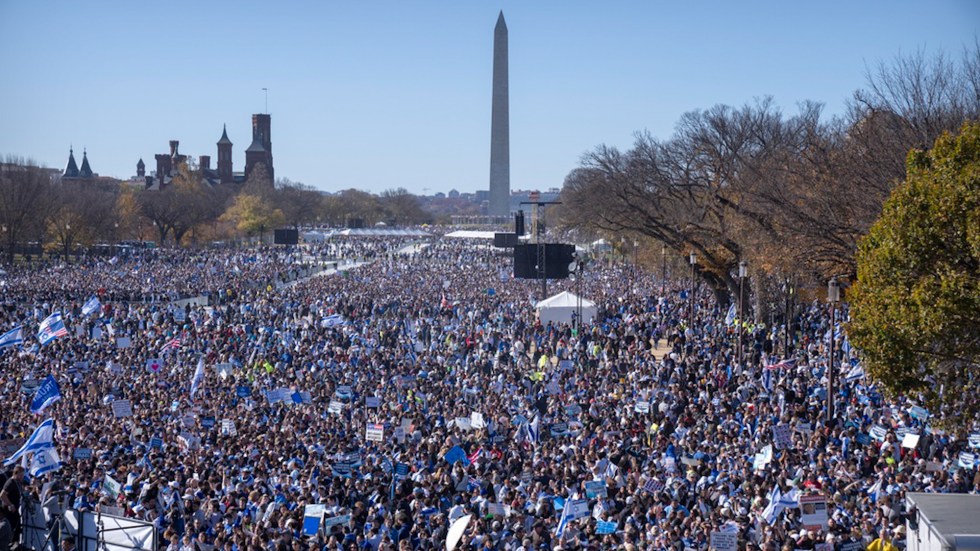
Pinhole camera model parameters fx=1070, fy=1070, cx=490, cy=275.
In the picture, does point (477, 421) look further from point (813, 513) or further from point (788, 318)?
point (788, 318)

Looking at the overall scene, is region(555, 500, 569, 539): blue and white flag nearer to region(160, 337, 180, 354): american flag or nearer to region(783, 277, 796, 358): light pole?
region(783, 277, 796, 358): light pole

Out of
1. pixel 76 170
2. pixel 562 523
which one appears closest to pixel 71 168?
pixel 76 170

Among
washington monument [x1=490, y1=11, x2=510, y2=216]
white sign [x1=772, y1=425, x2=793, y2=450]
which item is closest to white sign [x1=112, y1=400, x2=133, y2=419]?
white sign [x1=772, y1=425, x2=793, y2=450]

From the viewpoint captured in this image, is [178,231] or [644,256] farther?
[178,231]

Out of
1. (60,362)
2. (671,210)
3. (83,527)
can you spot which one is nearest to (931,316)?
(83,527)

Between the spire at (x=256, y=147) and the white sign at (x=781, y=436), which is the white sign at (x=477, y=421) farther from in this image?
the spire at (x=256, y=147)

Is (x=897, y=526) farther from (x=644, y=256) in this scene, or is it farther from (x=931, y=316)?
(x=644, y=256)
